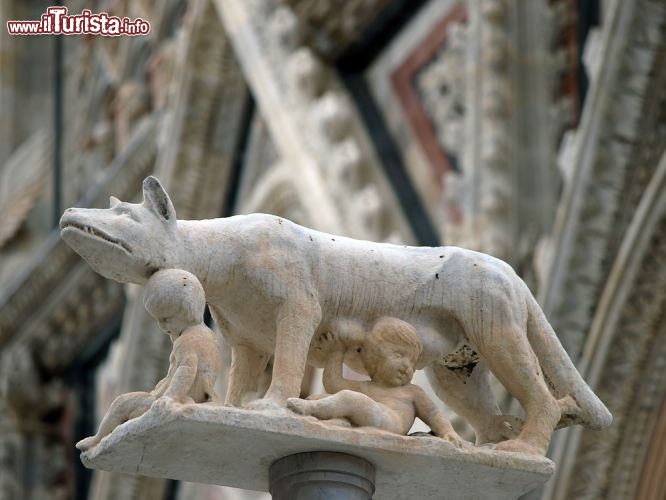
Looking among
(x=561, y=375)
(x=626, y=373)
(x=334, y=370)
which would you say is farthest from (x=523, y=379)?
(x=626, y=373)

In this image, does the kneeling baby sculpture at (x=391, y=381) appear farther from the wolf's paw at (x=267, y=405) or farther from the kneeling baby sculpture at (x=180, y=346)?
the kneeling baby sculpture at (x=180, y=346)

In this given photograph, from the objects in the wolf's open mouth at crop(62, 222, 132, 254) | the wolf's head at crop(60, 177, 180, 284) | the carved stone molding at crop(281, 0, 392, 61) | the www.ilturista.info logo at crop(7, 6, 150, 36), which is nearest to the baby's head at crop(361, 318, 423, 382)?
the wolf's head at crop(60, 177, 180, 284)

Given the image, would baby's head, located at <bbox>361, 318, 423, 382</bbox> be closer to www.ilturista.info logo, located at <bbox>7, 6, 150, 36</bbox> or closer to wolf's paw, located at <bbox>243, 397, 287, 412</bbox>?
wolf's paw, located at <bbox>243, 397, 287, 412</bbox>

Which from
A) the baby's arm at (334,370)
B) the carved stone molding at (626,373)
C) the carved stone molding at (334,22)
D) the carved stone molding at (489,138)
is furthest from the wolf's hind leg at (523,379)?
the carved stone molding at (334,22)

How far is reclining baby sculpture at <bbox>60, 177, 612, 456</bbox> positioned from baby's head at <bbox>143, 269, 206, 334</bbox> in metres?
0.05

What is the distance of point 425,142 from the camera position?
30.8 ft

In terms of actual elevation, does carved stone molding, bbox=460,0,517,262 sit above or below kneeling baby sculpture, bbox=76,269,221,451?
above

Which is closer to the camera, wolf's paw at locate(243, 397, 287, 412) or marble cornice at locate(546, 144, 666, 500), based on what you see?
wolf's paw at locate(243, 397, 287, 412)

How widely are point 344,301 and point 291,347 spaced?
0.67ft

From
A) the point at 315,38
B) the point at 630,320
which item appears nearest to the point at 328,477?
the point at 630,320

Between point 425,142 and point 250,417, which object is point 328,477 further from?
point 425,142

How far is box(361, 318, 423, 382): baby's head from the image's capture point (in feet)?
14.3

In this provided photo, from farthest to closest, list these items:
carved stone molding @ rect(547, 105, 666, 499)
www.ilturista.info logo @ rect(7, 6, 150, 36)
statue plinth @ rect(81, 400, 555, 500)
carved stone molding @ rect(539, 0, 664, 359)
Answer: www.ilturista.info logo @ rect(7, 6, 150, 36)
carved stone molding @ rect(539, 0, 664, 359)
carved stone molding @ rect(547, 105, 666, 499)
statue plinth @ rect(81, 400, 555, 500)

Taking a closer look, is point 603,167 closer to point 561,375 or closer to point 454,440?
point 561,375
